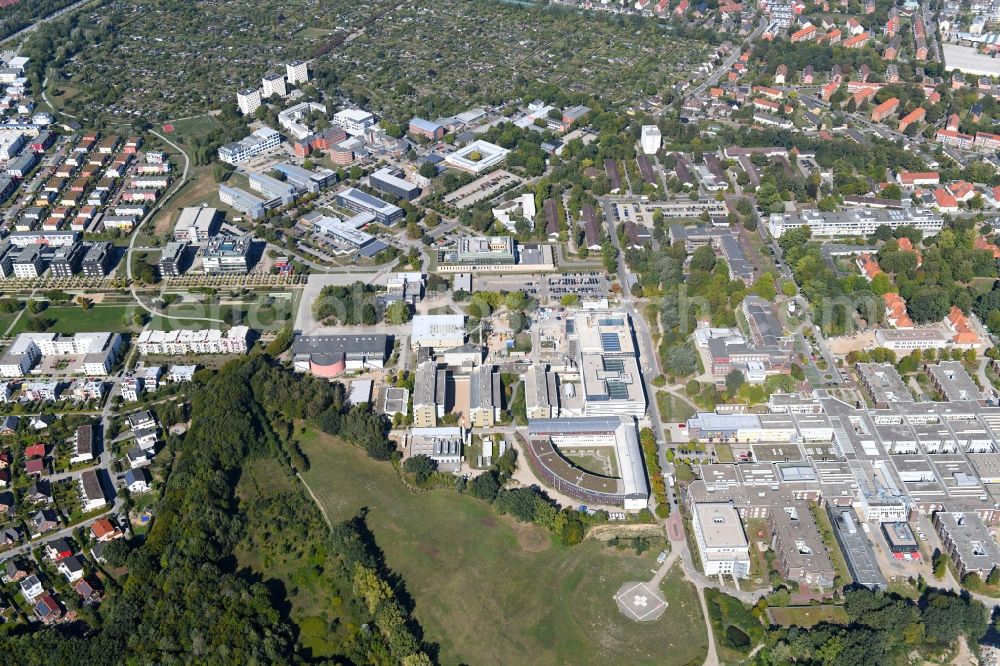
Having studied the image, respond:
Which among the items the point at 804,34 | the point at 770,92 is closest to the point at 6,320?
the point at 770,92

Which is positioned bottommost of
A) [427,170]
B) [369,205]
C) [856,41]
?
[369,205]

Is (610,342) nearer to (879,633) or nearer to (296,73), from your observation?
(879,633)

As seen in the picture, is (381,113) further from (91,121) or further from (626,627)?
(626,627)

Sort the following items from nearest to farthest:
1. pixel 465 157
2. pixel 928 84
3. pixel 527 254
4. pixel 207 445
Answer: pixel 207 445 < pixel 527 254 < pixel 465 157 < pixel 928 84

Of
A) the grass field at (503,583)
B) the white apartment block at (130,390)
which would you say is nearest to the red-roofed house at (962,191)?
the grass field at (503,583)

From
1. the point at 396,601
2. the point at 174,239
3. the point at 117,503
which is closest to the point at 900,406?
the point at 396,601

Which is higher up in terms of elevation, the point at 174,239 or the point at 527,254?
the point at 527,254

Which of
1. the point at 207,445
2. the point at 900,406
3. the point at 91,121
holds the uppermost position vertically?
the point at 900,406

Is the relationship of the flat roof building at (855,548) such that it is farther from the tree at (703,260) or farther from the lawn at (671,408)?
the tree at (703,260)
